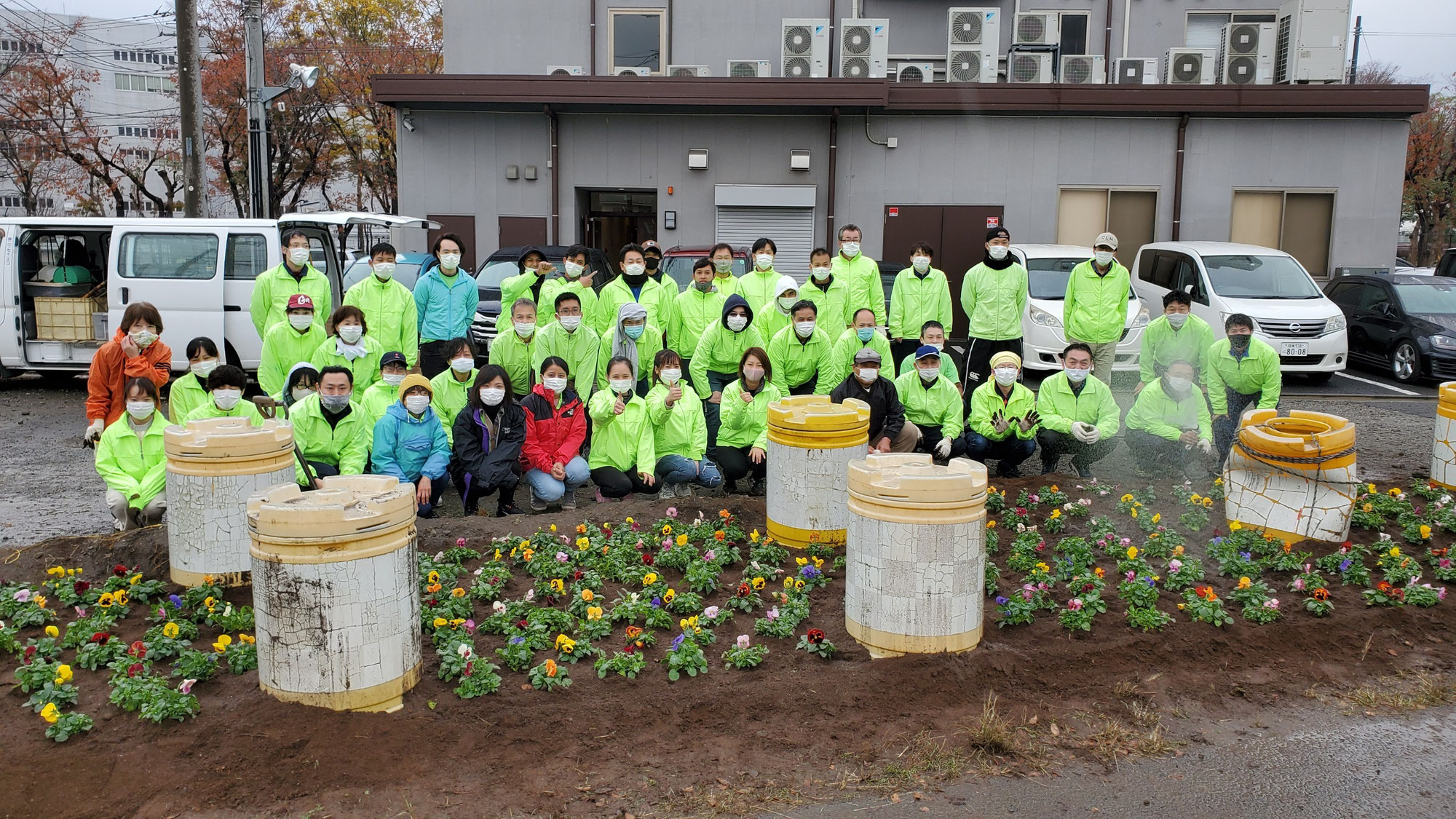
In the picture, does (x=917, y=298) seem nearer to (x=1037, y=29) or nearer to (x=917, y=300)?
(x=917, y=300)

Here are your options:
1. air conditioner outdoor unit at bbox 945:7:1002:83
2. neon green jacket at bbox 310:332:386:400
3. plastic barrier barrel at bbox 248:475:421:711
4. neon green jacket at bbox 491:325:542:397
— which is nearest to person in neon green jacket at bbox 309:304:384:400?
neon green jacket at bbox 310:332:386:400

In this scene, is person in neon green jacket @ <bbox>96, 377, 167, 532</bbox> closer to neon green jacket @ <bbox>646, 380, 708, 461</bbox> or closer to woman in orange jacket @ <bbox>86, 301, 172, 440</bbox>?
woman in orange jacket @ <bbox>86, 301, 172, 440</bbox>

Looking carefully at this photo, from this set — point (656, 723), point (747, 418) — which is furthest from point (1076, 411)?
point (656, 723)

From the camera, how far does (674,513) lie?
7.34 m

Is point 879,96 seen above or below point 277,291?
Answer: above

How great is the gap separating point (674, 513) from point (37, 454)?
704cm

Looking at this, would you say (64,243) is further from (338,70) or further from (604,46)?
(338,70)

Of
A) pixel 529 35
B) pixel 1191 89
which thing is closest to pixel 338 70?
pixel 529 35

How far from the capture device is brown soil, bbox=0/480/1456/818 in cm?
420

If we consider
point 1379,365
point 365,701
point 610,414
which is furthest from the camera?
point 1379,365

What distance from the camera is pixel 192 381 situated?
821 cm

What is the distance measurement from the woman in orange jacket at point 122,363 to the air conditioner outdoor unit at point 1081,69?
15186 mm

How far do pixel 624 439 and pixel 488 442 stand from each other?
3.21ft

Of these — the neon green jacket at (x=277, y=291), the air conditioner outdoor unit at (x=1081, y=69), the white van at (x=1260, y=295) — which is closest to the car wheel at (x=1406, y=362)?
the white van at (x=1260, y=295)
